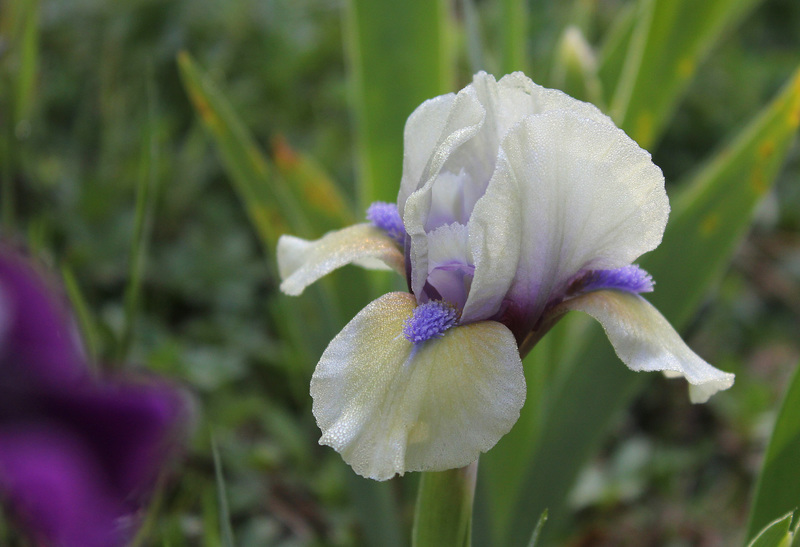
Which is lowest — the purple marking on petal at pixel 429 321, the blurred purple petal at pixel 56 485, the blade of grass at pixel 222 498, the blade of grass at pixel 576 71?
the blade of grass at pixel 222 498

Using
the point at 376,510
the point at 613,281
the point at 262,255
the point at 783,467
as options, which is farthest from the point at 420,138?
the point at 262,255

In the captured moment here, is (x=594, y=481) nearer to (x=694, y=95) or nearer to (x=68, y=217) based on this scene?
(x=68, y=217)

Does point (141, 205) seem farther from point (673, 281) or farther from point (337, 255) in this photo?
point (673, 281)

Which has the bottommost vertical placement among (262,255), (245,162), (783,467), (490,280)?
(262,255)

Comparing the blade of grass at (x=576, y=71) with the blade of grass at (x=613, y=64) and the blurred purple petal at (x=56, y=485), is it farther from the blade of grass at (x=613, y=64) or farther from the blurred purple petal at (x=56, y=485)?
the blurred purple petal at (x=56, y=485)

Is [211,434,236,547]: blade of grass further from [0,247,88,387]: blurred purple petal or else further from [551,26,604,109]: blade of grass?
[551,26,604,109]: blade of grass

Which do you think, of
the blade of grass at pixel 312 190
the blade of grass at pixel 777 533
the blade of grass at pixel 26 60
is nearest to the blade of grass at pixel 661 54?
the blade of grass at pixel 312 190

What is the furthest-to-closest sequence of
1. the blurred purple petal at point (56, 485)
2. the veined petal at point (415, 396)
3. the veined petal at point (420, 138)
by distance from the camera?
the veined petal at point (420, 138)
the veined petal at point (415, 396)
the blurred purple petal at point (56, 485)
